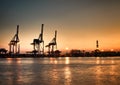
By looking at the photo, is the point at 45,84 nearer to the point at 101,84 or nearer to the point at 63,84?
the point at 63,84

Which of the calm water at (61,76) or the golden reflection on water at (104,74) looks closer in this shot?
the calm water at (61,76)

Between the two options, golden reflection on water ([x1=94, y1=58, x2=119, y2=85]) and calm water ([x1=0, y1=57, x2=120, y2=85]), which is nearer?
calm water ([x1=0, y1=57, x2=120, y2=85])

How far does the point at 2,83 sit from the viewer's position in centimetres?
3147

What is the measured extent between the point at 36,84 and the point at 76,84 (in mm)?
3962

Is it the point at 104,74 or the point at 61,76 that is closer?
the point at 61,76

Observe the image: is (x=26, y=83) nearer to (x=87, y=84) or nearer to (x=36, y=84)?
(x=36, y=84)

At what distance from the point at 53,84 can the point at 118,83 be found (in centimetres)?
639

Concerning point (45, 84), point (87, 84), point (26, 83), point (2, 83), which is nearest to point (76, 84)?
point (87, 84)

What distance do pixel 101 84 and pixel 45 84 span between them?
5.51 m

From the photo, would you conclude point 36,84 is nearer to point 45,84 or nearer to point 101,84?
point 45,84

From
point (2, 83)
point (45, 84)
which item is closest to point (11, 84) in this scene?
point (2, 83)

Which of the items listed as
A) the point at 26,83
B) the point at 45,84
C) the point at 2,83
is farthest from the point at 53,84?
the point at 2,83

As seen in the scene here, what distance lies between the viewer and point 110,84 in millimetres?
29891

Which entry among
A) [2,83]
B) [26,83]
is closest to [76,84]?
[26,83]
